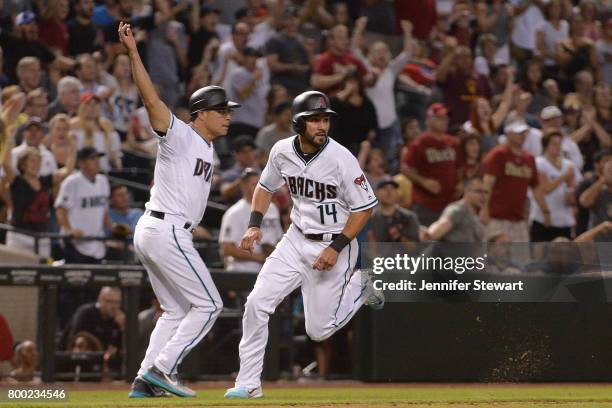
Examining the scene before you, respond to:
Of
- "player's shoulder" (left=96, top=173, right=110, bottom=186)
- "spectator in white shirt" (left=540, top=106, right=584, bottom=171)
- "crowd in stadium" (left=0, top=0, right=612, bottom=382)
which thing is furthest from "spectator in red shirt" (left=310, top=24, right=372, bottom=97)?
"player's shoulder" (left=96, top=173, right=110, bottom=186)


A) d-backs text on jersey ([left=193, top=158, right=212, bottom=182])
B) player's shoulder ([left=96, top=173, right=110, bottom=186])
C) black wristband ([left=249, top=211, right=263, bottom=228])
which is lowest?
player's shoulder ([left=96, top=173, right=110, bottom=186])

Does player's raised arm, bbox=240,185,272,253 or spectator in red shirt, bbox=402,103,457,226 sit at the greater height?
player's raised arm, bbox=240,185,272,253

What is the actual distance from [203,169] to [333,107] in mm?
6823

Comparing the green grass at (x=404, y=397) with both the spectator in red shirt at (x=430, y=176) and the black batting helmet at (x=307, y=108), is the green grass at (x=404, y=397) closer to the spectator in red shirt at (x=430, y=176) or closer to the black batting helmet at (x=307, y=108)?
the black batting helmet at (x=307, y=108)

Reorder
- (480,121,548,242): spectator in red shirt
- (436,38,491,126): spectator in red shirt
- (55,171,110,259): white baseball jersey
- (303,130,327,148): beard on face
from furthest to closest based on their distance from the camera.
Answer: (436,38,491,126): spectator in red shirt → (480,121,548,242): spectator in red shirt → (55,171,110,259): white baseball jersey → (303,130,327,148): beard on face

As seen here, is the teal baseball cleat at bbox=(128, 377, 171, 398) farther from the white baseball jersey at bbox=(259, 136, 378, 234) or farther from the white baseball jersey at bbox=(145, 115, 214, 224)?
the white baseball jersey at bbox=(259, 136, 378, 234)

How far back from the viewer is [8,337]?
970 centimetres

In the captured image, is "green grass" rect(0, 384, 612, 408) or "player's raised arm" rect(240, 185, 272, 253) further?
"player's raised arm" rect(240, 185, 272, 253)

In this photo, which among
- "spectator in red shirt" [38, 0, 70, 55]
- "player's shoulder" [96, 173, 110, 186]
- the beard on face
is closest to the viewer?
the beard on face

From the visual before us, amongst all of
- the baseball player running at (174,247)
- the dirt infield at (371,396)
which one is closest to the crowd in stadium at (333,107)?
the dirt infield at (371,396)

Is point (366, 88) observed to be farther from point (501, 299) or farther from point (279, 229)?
point (501, 299)

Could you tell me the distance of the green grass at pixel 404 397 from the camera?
849cm

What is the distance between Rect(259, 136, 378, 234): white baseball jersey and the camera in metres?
8.92

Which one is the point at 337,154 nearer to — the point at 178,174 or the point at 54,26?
the point at 178,174
